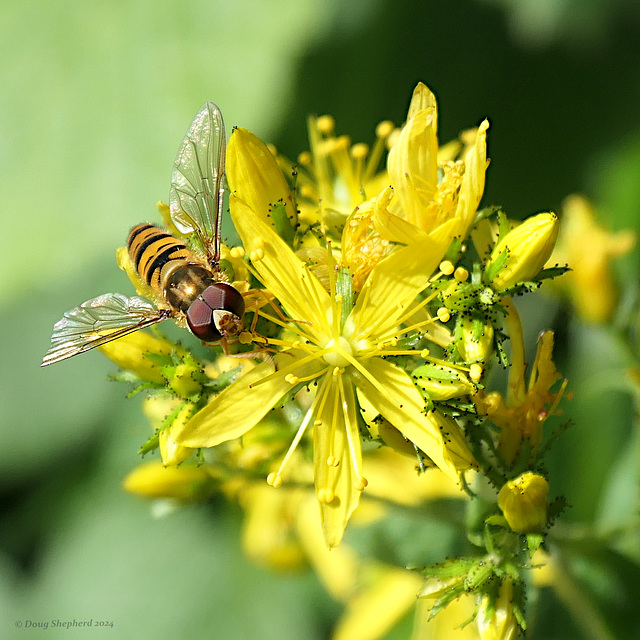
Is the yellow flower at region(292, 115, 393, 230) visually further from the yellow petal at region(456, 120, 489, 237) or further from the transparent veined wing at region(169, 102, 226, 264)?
the yellow petal at region(456, 120, 489, 237)

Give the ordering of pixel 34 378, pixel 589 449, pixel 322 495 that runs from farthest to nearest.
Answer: pixel 34 378 < pixel 589 449 < pixel 322 495

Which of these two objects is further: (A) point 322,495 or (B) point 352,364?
(B) point 352,364

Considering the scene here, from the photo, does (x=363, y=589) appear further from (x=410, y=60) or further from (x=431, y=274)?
(x=410, y=60)

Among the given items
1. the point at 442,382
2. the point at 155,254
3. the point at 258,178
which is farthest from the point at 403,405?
the point at 155,254

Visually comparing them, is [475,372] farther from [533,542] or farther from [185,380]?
[185,380]

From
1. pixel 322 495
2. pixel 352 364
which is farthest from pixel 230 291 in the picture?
pixel 322 495

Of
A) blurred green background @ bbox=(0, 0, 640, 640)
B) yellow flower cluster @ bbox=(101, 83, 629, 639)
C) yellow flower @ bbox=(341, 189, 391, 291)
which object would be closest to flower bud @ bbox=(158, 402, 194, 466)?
yellow flower cluster @ bbox=(101, 83, 629, 639)

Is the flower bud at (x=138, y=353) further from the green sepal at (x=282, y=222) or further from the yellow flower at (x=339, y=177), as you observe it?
the yellow flower at (x=339, y=177)
